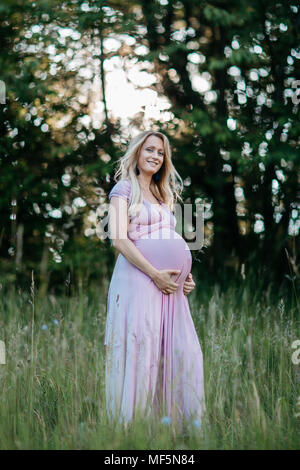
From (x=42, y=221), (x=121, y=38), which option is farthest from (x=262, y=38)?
(x=42, y=221)

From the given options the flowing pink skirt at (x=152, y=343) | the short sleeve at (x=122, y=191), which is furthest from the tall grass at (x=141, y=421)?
the short sleeve at (x=122, y=191)

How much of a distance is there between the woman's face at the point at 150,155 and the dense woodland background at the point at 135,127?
2.65 m

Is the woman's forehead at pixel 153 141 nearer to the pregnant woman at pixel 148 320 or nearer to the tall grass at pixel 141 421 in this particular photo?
the pregnant woman at pixel 148 320

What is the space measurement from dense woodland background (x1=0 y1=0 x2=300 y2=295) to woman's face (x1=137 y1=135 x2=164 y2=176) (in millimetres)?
2654

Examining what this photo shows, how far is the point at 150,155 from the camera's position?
10.1 ft

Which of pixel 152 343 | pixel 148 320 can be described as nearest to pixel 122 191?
pixel 148 320

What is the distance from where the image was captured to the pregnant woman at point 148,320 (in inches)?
110

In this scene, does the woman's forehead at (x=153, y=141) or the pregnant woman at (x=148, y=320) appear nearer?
the pregnant woman at (x=148, y=320)

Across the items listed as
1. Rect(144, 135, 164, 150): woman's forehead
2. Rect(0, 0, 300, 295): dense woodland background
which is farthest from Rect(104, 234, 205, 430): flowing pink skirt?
Rect(0, 0, 300, 295): dense woodland background

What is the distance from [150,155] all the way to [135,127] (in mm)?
3321

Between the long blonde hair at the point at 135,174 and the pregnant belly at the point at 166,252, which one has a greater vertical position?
the long blonde hair at the point at 135,174

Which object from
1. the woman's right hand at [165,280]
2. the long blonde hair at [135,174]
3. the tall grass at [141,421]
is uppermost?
the long blonde hair at [135,174]

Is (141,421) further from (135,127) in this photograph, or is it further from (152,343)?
Result: (135,127)

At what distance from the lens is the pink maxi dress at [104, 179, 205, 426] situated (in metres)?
2.79
